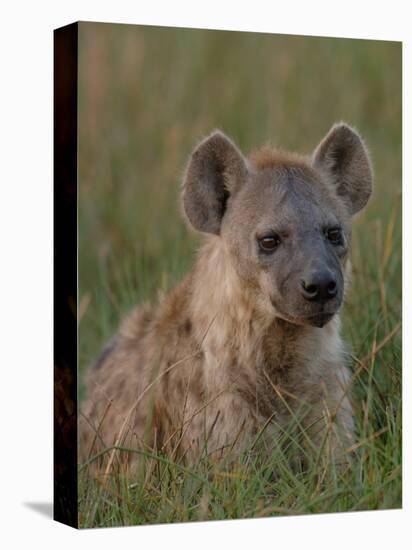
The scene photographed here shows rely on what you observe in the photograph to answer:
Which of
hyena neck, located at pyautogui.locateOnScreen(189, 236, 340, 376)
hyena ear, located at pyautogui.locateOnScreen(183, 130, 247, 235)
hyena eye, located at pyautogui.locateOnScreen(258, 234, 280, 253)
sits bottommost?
hyena neck, located at pyautogui.locateOnScreen(189, 236, 340, 376)

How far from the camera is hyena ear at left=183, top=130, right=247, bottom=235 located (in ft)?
17.3

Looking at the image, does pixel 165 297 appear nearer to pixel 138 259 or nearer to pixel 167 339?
pixel 167 339

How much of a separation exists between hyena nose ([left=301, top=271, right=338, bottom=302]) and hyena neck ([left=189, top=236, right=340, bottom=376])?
0.93 ft

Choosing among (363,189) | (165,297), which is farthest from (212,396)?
(363,189)

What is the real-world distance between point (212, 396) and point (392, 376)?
975mm

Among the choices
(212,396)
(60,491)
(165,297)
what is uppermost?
(165,297)

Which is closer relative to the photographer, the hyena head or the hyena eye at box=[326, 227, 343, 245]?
the hyena head

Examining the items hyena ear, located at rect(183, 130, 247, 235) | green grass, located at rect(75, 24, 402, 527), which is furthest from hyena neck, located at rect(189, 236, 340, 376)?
green grass, located at rect(75, 24, 402, 527)

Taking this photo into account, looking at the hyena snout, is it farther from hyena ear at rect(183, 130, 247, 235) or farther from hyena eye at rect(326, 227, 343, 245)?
hyena ear at rect(183, 130, 247, 235)

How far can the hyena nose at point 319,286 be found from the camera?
486cm

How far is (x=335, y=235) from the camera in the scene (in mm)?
5160

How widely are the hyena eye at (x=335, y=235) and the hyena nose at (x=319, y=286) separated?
0.29 metres

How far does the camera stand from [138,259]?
7.29 metres

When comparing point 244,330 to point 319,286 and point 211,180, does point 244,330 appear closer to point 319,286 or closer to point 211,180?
point 319,286
